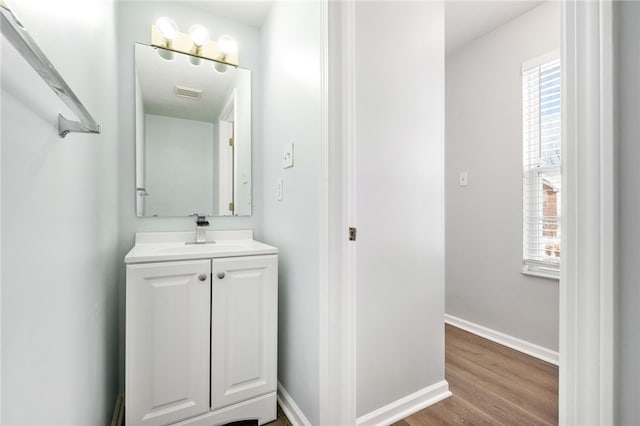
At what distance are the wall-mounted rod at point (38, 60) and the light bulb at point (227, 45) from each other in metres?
1.45

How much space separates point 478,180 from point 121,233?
8.90 ft

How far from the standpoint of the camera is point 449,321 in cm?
278

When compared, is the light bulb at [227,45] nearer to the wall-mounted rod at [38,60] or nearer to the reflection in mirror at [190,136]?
the reflection in mirror at [190,136]

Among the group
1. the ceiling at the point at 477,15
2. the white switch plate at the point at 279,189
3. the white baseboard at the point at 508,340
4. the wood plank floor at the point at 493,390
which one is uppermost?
the ceiling at the point at 477,15

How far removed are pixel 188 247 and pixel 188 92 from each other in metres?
1.00

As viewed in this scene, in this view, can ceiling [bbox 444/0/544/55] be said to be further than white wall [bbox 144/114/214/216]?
Yes

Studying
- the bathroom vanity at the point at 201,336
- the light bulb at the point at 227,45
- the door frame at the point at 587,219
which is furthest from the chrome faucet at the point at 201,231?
the door frame at the point at 587,219

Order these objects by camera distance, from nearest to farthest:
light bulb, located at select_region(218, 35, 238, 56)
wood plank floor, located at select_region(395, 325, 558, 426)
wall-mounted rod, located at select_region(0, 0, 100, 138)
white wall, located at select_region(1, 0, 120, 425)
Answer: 1. wall-mounted rod, located at select_region(0, 0, 100, 138)
2. white wall, located at select_region(1, 0, 120, 425)
3. wood plank floor, located at select_region(395, 325, 558, 426)
4. light bulb, located at select_region(218, 35, 238, 56)

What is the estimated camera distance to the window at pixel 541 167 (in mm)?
2062

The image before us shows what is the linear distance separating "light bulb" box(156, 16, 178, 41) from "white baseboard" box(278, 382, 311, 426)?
2.13 metres

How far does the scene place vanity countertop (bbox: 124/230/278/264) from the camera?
129 cm

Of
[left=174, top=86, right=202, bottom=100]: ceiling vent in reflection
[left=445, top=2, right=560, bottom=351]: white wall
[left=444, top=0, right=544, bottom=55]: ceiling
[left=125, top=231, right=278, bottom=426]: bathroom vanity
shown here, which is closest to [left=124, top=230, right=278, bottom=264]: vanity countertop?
[left=125, top=231, right=278, bottom=426]: bathroom vanity

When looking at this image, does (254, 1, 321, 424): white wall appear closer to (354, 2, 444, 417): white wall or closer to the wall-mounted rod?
(354, 2, 444, 417): white wall
